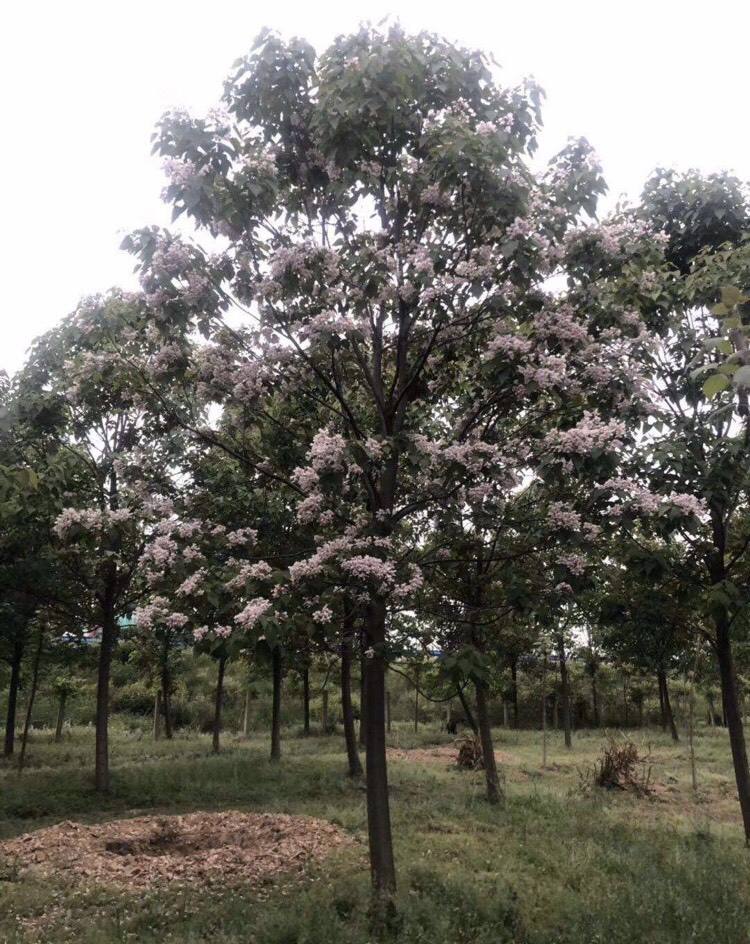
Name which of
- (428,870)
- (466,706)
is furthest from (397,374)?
(466,706)

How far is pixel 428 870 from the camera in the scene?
9188 millimetres

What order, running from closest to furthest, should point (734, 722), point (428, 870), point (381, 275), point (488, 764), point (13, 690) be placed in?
point (381, 275) < point (428, 870) < point (734, 722) < point (488, 764) < point (13, 690)

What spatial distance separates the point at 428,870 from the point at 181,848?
14.0 feet

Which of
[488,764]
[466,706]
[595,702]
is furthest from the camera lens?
[595,702]

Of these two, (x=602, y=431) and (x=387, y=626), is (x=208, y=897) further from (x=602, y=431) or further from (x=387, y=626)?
(x=602, y=431)

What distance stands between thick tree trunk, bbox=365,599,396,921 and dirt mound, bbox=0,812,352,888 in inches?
81.7

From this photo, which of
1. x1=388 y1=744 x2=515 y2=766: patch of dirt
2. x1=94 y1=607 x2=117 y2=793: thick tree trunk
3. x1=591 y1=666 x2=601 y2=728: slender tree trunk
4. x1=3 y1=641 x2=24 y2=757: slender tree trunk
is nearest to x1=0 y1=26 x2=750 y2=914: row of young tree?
x1=94 y1=607 x2=117 y2=793: thick tree trunk

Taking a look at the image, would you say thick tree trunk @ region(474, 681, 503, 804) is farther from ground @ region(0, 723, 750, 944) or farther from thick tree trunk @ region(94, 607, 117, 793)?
thick tree trunk @ region(94, 607, 117, 793)

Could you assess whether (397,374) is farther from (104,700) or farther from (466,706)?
(104,700)

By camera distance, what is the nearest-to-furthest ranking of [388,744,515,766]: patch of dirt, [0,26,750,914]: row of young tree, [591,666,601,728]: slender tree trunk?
[0,26,750,914]: row of young tree < [388,744,515,766]: patch of dirt < [591,666,601,728]: slender tree trunk

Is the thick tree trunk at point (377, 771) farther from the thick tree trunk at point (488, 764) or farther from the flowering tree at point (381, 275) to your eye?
the thick tree trunk at point (488, 764)

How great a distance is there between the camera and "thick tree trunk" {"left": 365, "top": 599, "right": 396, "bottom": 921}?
8.05 m

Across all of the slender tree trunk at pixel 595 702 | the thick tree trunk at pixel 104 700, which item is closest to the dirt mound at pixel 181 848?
the thick tree trunk at pixel 104 700

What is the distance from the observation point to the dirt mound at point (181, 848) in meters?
9.64
